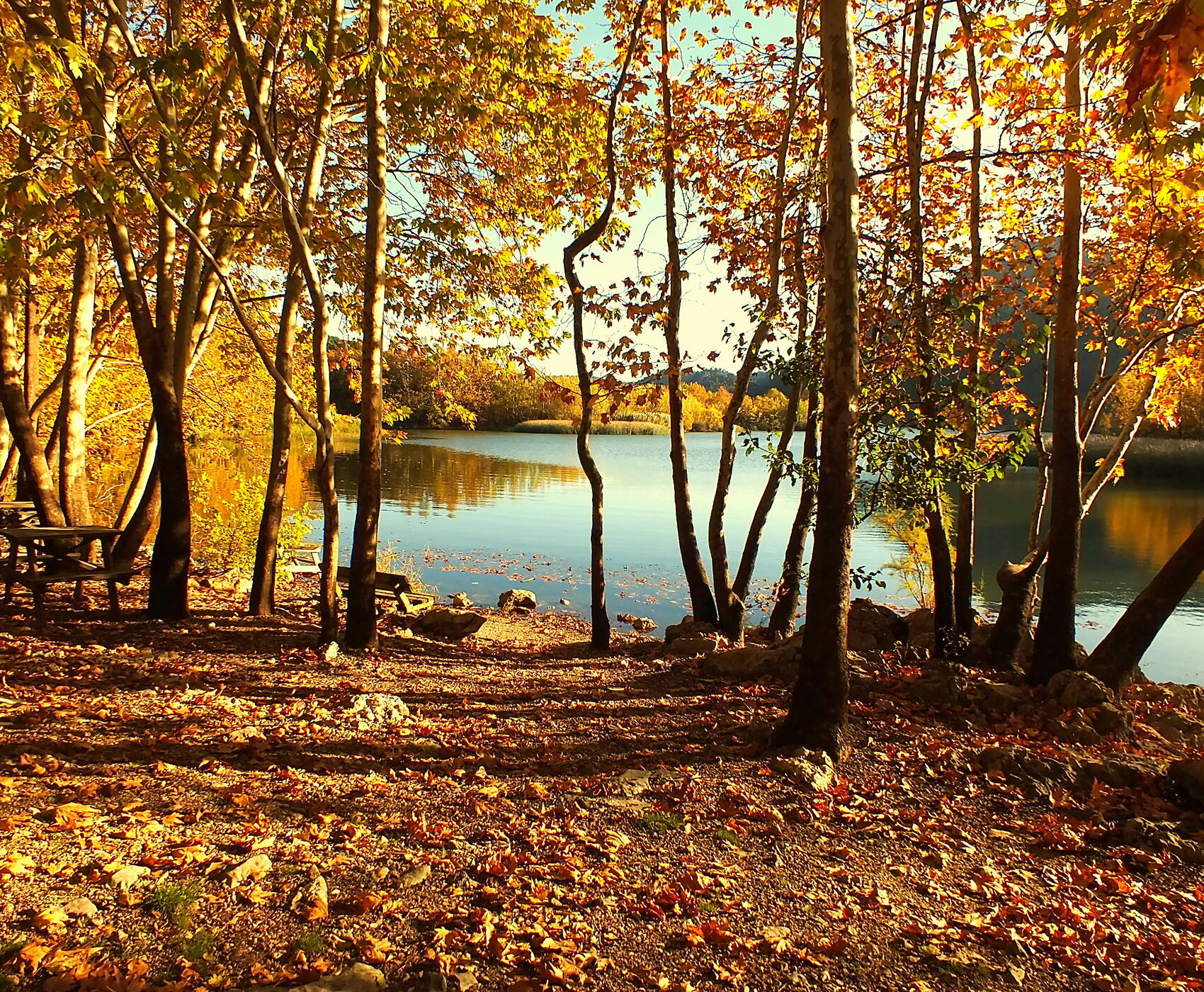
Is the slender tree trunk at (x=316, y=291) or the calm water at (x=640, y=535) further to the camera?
the calm water at (x=640, y=535)

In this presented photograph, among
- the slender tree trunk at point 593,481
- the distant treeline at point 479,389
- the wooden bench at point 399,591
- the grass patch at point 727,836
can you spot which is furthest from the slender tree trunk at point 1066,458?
the wooden bench at point 399,591

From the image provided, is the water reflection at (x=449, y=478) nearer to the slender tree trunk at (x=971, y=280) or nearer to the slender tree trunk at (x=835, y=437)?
the slender tree trunk at (x=971, y=280)

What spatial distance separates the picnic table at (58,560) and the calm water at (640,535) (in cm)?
925

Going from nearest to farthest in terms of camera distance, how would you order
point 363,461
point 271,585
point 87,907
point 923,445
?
1. point 87,907
2. point 923,445
3. point 363,461
4. point 271,585

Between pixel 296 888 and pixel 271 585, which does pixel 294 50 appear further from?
pixel 296 888

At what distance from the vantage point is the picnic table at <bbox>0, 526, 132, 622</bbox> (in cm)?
663

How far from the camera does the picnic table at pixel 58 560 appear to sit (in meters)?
6.63

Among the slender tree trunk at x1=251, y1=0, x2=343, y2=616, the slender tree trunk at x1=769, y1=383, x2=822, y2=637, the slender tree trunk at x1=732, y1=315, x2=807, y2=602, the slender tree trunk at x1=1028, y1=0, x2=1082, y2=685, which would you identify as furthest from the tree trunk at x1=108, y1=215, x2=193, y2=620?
the slender tree trunk at x1=1028, y1=0, x2=1082, y2=685

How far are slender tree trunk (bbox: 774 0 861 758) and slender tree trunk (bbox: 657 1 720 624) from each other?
474 centimetres

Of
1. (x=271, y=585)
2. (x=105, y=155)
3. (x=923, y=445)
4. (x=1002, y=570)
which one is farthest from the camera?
(x=271, y=585)

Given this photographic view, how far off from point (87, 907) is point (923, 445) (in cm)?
626

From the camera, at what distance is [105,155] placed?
5469mm

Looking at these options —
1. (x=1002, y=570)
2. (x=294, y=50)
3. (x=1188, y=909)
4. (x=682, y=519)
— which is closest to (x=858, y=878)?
(x=1188, y=909)

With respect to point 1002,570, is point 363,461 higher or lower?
higher
